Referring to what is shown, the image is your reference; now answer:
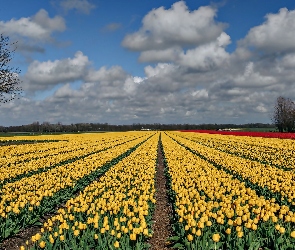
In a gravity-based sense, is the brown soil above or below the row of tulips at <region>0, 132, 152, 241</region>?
below

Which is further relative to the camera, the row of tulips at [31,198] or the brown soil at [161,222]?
the row of tulips at [31,198]

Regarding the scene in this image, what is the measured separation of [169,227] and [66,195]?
487 cm

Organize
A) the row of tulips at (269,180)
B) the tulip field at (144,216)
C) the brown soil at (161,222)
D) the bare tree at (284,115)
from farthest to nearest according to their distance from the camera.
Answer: the bare tree at (284,115) < the row of tulips at (269,180) < the brown soil at (161,222) < the tulip field at (144,216)

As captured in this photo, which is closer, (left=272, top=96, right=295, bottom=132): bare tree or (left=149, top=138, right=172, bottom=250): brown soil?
(left=149, top=138, right=172, bottom=250): brown soil

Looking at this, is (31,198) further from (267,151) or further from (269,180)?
(267,151)

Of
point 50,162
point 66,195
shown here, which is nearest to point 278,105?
point 50,162

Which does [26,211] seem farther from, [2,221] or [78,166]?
[78,166]

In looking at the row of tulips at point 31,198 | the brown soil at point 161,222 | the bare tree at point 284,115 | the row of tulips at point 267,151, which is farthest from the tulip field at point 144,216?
the bare tree at point 284,115

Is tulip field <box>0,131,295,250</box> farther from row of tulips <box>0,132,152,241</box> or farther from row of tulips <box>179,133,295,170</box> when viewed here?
row of tulips <box>179,133,295,170</box>

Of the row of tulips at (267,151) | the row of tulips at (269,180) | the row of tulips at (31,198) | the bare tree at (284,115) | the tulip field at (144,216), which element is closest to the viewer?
the tulip field at (144,216)

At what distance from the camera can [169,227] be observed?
8992 mm

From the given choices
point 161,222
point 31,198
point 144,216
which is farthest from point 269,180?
point 31,198

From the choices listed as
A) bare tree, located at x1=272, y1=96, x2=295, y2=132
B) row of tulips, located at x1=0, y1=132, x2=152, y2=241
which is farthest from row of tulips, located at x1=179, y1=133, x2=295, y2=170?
bare tree, located at x1=272, y1=96, x2=295, y2=132

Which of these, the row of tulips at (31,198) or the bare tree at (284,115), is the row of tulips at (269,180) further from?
the bare tree at (284,115)
